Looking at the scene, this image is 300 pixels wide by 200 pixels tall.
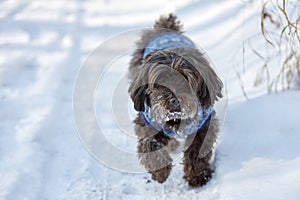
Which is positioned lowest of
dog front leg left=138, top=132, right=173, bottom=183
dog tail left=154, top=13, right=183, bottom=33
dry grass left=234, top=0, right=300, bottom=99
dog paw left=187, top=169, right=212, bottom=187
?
dog paw left=187, top=169, right=212, bottom=187

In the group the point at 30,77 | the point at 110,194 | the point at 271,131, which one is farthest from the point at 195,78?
the point at 30,77

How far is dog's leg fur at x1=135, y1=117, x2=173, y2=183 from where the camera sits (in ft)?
12.6

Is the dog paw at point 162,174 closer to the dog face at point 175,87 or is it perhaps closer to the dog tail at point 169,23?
the dog face at point 175,87

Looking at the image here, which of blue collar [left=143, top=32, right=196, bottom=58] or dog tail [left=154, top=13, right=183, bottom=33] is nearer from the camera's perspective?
blue collar [left=143, top=32, right=196, bottom=58]

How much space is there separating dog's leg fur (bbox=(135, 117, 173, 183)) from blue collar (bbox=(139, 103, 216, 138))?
0.38ft

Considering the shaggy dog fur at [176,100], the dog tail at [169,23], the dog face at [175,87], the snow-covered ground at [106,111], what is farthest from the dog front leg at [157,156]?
the dog tail at [169,23]

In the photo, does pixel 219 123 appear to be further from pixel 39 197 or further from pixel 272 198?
pixel 39 197

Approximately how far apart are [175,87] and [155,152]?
0.72 metres

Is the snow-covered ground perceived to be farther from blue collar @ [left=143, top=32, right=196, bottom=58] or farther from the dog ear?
blue collar @ [left=143, top=32, right=196, bottom=58]

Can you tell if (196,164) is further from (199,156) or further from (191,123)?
(191,123)

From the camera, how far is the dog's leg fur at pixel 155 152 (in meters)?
3.84

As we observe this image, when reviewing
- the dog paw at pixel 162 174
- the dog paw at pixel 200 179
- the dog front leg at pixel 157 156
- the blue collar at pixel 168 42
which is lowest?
the dog paw at pixel 200 179

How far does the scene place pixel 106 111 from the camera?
4816 mm

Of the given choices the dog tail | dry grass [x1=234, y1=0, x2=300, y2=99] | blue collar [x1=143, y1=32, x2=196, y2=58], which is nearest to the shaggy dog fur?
blue collar [x1=143, y1=32, x2=196, y2=58]
